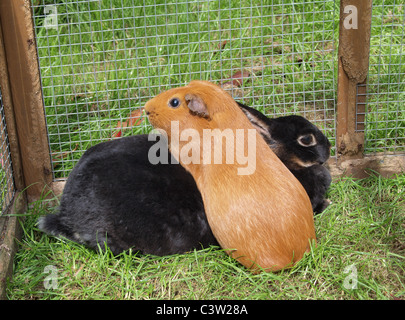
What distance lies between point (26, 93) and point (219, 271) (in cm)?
169

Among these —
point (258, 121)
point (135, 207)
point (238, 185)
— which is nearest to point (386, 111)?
point (258, 121)

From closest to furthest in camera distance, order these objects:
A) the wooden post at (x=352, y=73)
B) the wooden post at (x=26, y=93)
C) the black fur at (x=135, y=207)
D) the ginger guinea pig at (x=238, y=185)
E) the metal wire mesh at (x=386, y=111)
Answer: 1. the ginger guinea pig at (x=238, y=185)
2. the black fur at (x=135, y=207)
3. the wooden post at (x=26, y=93)
4. the wooden post at (x=352, y=73)
5. the metal wire mesh at (x=386, y=111)

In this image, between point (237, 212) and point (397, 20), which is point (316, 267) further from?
point (397, 20)

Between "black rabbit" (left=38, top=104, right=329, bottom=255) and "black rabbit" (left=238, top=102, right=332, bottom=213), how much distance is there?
0.65 meters

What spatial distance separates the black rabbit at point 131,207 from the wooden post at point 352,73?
1.31m

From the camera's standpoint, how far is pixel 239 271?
9.84ft

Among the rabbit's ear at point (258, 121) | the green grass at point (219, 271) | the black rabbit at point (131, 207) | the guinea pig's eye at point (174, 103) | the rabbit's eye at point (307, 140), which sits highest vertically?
the guinea pig's eye at point (174, 103)

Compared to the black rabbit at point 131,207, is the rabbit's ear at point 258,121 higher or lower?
higher

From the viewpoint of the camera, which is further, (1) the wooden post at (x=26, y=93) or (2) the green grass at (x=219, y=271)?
(1) the wooden post at (x=26, y=93)

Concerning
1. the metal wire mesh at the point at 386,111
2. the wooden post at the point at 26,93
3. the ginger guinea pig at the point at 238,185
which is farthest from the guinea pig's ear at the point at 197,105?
the metal wire mesh at the point at 386,111

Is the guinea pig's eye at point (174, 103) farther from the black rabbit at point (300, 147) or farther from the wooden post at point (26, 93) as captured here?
→ the wooden post at point (26, 93)

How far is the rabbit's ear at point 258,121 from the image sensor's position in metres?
3.47

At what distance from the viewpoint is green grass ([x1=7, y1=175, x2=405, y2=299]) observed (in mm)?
2922

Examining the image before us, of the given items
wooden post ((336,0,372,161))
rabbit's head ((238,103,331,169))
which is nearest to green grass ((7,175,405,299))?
rabbit's head ((238,103,331,169))
